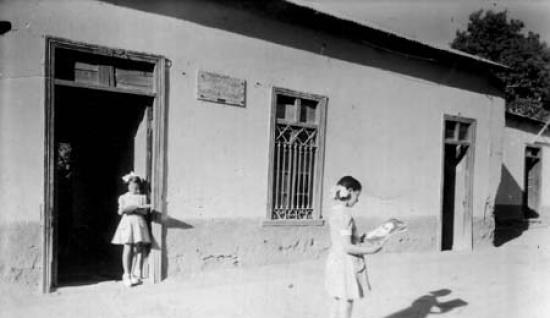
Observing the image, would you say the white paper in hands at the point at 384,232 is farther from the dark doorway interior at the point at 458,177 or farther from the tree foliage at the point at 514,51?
the tree foliage at the point at 514,51

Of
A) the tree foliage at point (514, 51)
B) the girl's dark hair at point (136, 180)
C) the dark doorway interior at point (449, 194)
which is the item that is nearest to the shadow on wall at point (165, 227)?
the girl's dark hair at point (136, 180)

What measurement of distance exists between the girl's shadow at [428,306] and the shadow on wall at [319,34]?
4160 millimetres

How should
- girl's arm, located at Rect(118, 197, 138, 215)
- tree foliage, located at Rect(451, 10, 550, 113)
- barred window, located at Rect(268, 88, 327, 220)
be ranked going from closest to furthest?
girl's arm, located at Rect(118, 197, 138, 215)
barred window, located at Rect(268, 88, 327, 220)
tree foliage, located at Rect(451, 10, 550, 113)

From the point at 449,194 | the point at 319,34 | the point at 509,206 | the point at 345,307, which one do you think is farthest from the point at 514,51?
the point at 345,307

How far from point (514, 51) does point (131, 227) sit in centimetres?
2839

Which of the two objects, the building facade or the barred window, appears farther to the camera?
the barred window

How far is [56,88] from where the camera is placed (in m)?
5.82

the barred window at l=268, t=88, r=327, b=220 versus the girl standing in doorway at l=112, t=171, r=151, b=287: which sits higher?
the barred window at l=268, t=88, r=327, b=220

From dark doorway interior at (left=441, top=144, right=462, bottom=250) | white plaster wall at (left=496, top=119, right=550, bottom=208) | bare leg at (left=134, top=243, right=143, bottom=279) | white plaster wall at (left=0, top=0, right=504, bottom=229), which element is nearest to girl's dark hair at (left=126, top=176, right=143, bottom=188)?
white plaster wall at (left=0, top=0, right=504, bottom=229)

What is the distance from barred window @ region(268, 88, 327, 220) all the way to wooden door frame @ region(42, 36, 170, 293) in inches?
71.1

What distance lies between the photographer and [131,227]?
246 inches

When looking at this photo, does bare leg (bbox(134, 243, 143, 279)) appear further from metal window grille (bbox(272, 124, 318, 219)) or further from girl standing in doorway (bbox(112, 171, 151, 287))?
metal window grille (bbox(272, 124, 318, 219))

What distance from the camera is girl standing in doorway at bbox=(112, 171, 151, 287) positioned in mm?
6242

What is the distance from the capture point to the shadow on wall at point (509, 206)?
15255 millimetres
